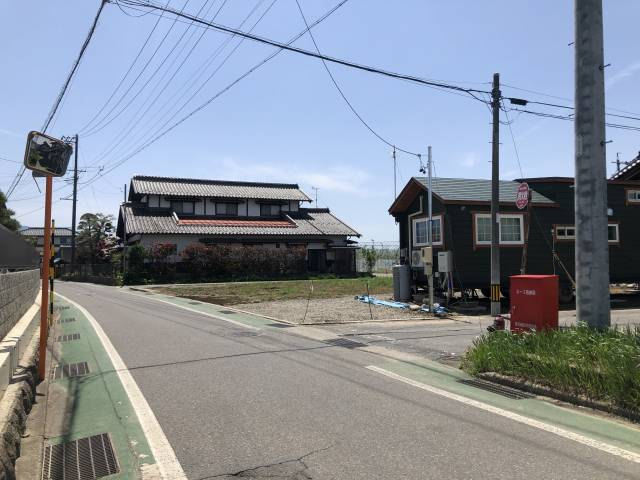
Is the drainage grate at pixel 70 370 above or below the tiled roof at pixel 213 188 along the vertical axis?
below

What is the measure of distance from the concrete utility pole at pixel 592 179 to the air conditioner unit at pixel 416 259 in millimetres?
13316

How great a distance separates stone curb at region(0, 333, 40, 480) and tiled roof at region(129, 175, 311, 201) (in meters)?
38.5

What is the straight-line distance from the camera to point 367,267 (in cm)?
4797

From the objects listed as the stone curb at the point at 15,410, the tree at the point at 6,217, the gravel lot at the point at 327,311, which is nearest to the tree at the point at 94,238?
the tree at the point at 6,217

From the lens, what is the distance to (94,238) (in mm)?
54812

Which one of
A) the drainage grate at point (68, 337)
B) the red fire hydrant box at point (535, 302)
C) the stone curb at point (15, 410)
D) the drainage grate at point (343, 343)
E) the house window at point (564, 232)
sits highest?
the house window at point (564, 232)

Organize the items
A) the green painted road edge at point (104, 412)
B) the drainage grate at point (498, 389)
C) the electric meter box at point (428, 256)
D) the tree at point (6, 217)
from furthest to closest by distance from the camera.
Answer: the tree at point (6, 217), the electric meter box at point (428, 256), the drainage grate at point (498, 389), the green painted road edge at point (104, 412)

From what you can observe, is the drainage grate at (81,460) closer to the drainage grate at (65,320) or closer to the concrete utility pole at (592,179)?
the concrete utility pole at (592,179)

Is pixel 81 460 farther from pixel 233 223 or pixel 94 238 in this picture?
pixel 94 238

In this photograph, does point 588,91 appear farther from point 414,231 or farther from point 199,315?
point 414,231

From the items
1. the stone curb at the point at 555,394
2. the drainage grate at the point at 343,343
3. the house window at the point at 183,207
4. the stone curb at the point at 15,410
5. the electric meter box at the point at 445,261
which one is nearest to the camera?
the stone curb at the point at 15,410

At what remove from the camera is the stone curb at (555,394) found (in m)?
5.91

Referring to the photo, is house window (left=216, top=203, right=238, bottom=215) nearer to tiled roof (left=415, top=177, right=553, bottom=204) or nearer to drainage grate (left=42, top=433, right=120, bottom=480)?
tiled roof (left=415, top=177, right=553, bottom=204)

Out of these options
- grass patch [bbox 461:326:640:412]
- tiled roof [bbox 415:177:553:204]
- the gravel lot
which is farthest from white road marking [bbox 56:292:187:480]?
tiled roof [bbox 415:177:553:204]
